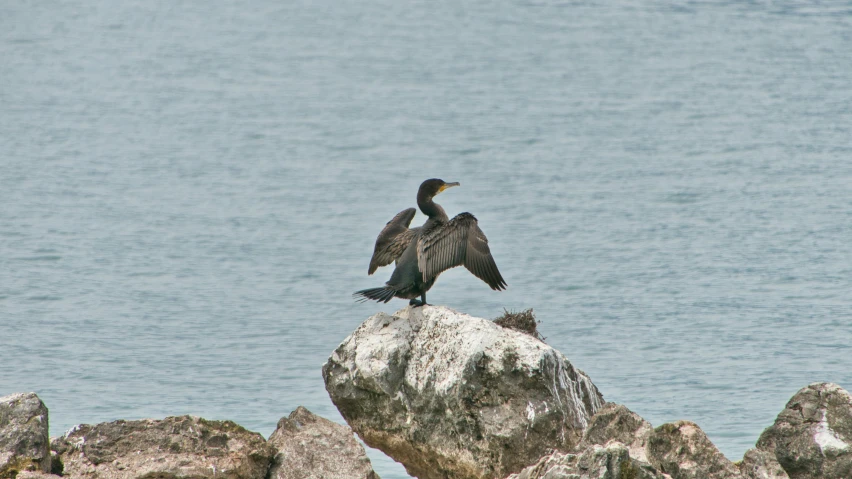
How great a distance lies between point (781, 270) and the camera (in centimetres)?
1927

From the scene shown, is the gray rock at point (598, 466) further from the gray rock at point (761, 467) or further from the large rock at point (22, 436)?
the large rock at point (22, 436)

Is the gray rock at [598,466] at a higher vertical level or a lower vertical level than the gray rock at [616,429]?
higher

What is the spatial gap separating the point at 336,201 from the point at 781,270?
8.63 meters

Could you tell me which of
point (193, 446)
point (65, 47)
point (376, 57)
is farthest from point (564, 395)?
point (65, 47)

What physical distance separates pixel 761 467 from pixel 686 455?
550mm

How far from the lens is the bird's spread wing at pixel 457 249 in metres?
8.33

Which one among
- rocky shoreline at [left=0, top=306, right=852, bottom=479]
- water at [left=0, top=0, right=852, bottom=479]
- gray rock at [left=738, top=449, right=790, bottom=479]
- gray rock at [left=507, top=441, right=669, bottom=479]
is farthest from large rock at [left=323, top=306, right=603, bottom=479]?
water at [left=0, top=0, right=852, bottom=479]

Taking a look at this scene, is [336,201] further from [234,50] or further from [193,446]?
[193,446]

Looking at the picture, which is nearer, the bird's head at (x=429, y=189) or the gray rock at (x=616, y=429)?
the gray rock at (x=616, y=429)

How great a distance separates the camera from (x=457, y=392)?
24.8 ft

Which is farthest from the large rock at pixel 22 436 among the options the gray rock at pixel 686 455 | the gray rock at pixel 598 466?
the gray rock at pixel 686 455

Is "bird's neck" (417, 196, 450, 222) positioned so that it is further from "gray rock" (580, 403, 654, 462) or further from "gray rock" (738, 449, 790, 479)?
"gray rock" (738, 449, 790, 479)

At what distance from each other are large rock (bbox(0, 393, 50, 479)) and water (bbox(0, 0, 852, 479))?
3.86 meters

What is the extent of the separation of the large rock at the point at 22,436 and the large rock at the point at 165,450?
8.8 inches
